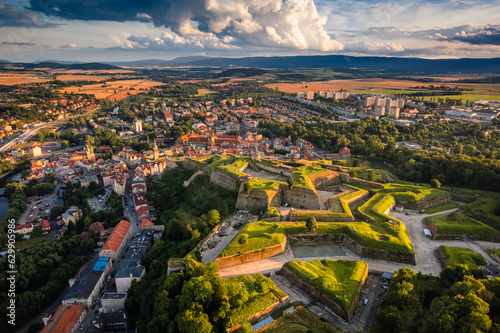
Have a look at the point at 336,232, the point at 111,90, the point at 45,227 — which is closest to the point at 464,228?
the point at 336,232

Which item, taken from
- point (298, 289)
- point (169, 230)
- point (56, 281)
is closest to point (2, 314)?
point (56, 281)

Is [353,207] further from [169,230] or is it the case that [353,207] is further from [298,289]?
[169,230]

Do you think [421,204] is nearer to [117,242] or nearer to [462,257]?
[462,257]

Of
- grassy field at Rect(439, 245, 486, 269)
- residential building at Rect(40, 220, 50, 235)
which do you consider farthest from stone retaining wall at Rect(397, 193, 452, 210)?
residential building at Rect(40, 220, 50, 235)

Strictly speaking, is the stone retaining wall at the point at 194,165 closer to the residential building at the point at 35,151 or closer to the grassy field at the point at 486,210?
the grassy field at the point at 486,210

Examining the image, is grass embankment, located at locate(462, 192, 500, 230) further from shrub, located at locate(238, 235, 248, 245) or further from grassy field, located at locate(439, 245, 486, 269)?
shrub, located at locate(238, 235, 248, 245)
